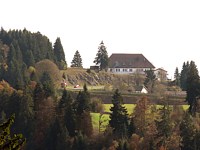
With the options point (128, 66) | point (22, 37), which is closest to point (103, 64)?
point (128, 66)

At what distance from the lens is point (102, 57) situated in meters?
105

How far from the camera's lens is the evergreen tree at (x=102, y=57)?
104m

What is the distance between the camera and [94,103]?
65.3m

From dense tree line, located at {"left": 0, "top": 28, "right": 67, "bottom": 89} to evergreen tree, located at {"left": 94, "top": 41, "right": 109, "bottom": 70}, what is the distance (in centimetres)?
725

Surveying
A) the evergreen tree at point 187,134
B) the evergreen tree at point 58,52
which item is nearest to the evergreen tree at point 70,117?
the evergreen tree at point 187,134

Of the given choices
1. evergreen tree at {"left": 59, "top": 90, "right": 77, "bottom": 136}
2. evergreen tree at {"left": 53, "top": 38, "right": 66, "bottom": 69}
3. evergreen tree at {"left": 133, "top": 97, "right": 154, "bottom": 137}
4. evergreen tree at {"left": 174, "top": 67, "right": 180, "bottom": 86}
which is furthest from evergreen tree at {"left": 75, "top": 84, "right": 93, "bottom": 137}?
evergreen tree at {"left": 53, "top": 38, "right": 66, "bottom": 69}

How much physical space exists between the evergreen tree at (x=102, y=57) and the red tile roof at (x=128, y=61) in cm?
568

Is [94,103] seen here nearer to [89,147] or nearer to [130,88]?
[89,147]

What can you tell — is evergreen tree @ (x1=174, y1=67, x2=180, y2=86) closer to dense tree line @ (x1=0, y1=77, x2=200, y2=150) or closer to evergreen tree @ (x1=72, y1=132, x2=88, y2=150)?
dense tree line @ (x1=0, y1=77, x2=200, y2=150)

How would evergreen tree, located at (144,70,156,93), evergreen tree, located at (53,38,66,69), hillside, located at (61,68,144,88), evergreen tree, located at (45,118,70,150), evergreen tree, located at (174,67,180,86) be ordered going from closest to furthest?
evergreen tree, located at (45,118,70,150)
evergreen tree, located at (144,70,156,93)
evergreen tree, located at (174,67,180,86)
hillside, located at (61,68,144,88)
evergreen tree, located at (53,38,66,69)

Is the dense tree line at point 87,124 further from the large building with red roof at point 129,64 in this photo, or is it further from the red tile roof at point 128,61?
the red tile roof at point 128,61

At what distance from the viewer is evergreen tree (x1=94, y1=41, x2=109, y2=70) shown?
104419 mm

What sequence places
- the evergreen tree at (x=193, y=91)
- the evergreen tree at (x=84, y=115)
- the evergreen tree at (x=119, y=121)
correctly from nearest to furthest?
1. the evergreen tree at (x=119, y=121)
2. the evergreen tree at (x=84, y=115)
3. the evergreen tree at (x=193, y=91)

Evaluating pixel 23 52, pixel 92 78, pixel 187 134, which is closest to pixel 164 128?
pixel 187 134
